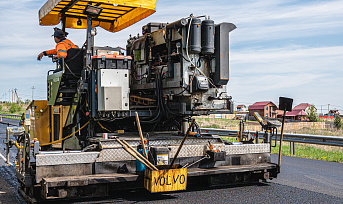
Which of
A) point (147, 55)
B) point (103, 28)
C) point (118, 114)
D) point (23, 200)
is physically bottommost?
point (23, 200)

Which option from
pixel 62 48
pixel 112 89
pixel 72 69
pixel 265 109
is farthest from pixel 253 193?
pixel 265 109

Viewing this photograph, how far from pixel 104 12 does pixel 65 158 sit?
3.79 meters

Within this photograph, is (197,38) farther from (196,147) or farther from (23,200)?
(23,200)

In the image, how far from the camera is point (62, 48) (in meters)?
7.82

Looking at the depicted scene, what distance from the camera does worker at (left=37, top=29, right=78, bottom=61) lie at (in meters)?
7.75

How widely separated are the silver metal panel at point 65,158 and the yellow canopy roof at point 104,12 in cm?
298

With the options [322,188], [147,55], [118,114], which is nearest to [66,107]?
[118,114]

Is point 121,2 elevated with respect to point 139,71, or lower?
elevated

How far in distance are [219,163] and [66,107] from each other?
11.1 feet

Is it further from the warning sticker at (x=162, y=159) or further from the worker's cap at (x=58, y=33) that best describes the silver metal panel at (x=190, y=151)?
the worker's cap at (x=58, y=33)

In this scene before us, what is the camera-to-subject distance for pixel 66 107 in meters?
7.80

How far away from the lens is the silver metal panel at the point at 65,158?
216 inches

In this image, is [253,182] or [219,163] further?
[253,182]

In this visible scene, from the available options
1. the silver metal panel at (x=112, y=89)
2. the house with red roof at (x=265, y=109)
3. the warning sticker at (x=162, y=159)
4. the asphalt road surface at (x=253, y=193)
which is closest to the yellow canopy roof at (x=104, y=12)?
the silver metal panel at (x=112, y=89)
